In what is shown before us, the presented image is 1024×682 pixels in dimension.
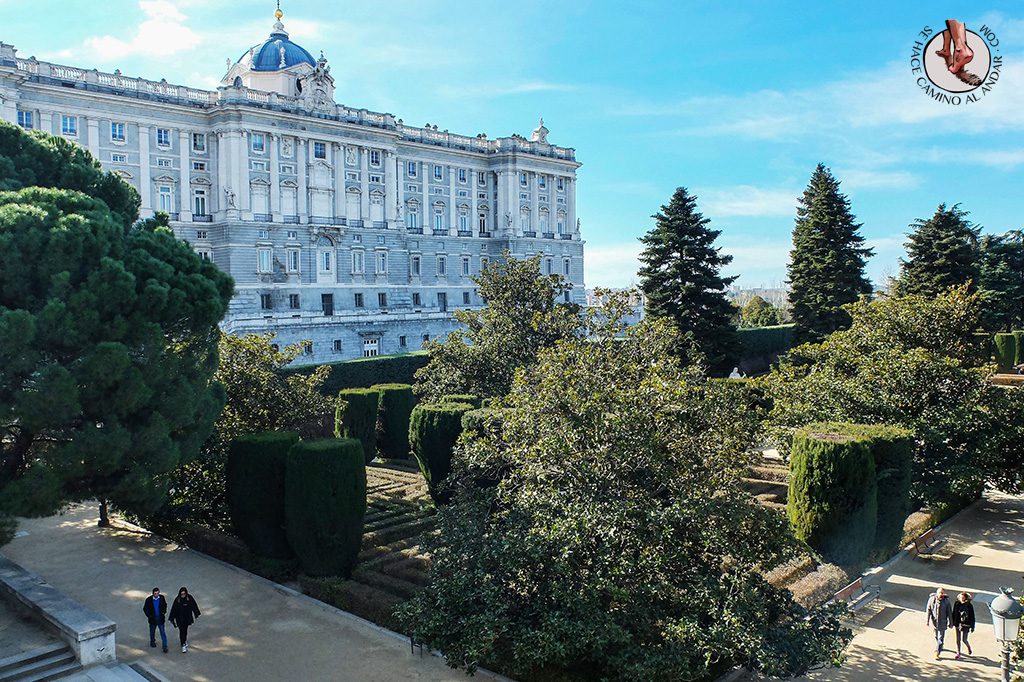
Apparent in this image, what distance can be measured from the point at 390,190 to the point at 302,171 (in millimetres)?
7765

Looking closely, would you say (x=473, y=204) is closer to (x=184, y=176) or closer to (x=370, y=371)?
(x=184, y=176)

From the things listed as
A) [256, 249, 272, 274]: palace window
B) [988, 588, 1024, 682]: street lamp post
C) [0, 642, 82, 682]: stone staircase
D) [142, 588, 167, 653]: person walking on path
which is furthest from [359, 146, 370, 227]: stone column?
[988, 588, 1024, 682]: street lamp post

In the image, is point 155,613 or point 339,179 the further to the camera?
point 339,179

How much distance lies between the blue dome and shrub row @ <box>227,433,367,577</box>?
49328mm

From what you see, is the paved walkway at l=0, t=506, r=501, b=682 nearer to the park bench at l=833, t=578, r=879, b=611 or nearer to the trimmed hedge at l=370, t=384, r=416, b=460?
the park bench at l=833, t=578, r=879, b=611

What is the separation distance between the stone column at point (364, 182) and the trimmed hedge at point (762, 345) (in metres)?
29.5

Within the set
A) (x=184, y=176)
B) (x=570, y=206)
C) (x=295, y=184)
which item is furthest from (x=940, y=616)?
(x=570, y=206)

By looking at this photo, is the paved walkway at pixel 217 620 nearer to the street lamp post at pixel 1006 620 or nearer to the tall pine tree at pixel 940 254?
the street lamp post at pixel 1006 620

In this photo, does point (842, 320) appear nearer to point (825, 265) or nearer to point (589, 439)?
point (825, 265)

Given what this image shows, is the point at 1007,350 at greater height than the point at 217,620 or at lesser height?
greater

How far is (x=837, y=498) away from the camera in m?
15.6

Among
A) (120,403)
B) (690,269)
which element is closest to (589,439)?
(120,403)

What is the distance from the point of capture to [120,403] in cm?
1318

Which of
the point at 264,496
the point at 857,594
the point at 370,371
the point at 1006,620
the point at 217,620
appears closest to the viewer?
the point at 1006,620
